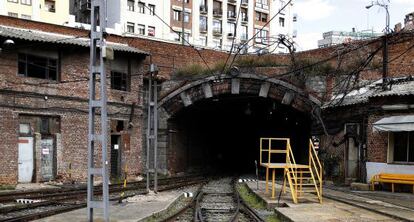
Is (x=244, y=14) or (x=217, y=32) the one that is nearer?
(x=217, y=32)

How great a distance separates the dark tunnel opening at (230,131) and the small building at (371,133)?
18.2 feet

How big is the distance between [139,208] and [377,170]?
9.98 metres

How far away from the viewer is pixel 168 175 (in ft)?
98.1

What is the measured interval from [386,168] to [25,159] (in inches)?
596

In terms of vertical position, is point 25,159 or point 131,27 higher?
point 131,27

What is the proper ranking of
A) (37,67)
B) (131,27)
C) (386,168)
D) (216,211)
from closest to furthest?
1. (216,211)
2. (386,168)
3. (37,67)
4. (131,27)

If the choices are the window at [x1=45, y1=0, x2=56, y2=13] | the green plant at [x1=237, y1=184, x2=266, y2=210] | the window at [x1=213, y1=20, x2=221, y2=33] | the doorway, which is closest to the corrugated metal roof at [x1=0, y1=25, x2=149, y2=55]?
the doorway

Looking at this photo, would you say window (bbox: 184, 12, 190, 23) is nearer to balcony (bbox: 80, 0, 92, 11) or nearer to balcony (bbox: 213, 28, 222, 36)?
balcony (bbox: 213, 28, 222, 36)

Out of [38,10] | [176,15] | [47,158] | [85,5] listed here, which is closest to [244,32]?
[176,15]

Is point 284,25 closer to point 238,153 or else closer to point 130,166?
point 238,153

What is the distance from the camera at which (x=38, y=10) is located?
53938 mm

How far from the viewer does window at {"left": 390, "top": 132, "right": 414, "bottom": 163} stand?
1864 cm

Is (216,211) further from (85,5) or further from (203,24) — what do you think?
(203,24)

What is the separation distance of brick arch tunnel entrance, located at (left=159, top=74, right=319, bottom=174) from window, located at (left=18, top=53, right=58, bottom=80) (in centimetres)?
746
